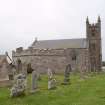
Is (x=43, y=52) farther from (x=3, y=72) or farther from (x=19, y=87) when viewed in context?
(x=19, y=87)

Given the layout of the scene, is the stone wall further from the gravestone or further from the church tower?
the gravestone

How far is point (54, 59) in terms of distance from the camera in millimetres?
57094

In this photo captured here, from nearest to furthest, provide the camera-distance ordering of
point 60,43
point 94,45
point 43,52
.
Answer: point 43,52
point 60,43
point 94,45

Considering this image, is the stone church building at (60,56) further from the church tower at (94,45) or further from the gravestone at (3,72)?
the gravestone at (3,72)

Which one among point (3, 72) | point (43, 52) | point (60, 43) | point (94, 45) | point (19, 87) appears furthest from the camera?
point (94, 45)

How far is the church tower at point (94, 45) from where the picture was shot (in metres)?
62.4

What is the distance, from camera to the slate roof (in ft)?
196

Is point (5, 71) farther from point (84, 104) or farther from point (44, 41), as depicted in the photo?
point (44, 41)

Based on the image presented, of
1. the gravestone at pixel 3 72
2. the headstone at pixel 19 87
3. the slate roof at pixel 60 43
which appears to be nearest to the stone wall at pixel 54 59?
the slate roof at pixel 60 43

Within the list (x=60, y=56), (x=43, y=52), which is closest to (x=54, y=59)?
(x=60, y=56)

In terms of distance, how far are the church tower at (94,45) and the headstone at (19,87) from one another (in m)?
44.1

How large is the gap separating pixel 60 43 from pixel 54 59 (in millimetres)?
6011

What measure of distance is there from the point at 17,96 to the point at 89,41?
156 feet

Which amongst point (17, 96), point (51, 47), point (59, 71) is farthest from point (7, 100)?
point (51, 47)
